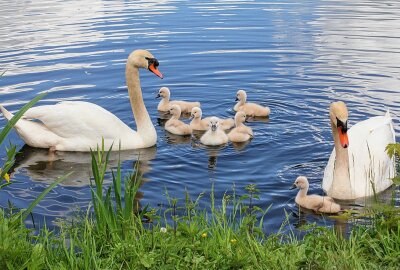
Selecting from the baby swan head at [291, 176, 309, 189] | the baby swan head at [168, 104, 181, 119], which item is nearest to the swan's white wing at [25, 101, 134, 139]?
the baby swan head at [168, 104, 181, 119]

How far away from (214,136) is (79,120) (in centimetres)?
178

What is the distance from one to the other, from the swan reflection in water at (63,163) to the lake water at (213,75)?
1.0 inches

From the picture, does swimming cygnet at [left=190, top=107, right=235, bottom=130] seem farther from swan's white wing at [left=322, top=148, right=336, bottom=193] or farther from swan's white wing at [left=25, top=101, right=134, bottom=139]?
swan's white wing at [left=322, top=148, right=336, bottom=193]

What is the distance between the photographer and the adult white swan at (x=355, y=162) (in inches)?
308

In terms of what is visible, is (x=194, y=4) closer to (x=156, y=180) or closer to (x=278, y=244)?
(x=156, y=180)

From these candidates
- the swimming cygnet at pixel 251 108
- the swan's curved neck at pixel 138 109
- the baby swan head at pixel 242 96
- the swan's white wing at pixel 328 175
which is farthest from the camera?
the baby swan head at pixel 242 96

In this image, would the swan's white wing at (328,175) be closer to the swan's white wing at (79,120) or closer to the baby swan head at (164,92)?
the swan's white wing at (79,120)

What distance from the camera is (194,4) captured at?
80.3 feet

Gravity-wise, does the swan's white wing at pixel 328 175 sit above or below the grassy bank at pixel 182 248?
below

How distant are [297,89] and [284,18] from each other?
27.4ft

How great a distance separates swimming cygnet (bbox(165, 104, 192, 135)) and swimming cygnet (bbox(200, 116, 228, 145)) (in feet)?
2.00

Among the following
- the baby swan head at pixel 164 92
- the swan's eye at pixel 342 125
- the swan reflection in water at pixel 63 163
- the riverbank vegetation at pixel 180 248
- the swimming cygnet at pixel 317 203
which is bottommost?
the swan reflection in water at pixel 63 163

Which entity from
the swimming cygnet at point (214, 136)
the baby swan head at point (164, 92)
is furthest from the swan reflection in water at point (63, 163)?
the baby swan head at point (164, 92)

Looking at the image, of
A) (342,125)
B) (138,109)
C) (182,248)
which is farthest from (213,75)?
(182,248)
